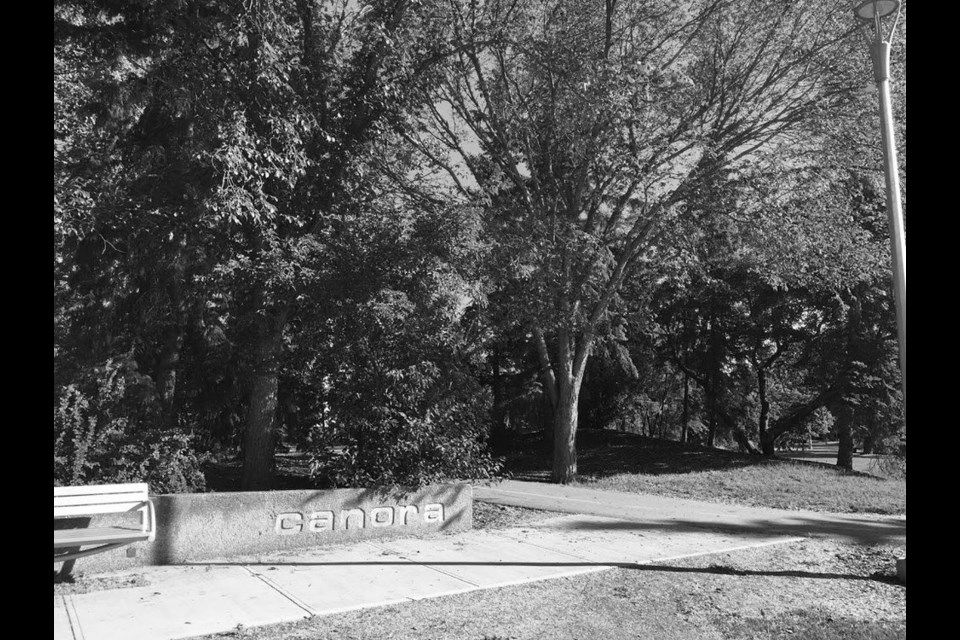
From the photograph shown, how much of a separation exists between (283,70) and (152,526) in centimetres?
581

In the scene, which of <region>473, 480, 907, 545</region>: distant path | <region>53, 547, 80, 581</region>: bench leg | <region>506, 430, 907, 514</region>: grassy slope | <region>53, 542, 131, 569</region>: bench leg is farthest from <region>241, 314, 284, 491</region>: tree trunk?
<region>506, 430, 907, 514</region>: grassy slope

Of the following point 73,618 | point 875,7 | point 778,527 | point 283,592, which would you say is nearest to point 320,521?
point 283,592

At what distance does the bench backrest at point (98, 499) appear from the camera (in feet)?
19.5

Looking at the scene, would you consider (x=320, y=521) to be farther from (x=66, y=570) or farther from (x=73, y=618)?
(x=73, y=618)

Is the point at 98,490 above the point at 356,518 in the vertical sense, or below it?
above

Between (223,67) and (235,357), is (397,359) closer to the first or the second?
(223,67)

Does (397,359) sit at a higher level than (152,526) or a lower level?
higher

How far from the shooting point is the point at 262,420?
10289 millimetres

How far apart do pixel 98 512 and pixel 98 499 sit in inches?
4.3

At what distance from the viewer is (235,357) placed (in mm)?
13602

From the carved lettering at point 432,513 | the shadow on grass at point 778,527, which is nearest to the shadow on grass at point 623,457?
the shadow on grass at point 778,527

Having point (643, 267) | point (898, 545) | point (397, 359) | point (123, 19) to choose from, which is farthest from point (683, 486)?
point (123, 19)

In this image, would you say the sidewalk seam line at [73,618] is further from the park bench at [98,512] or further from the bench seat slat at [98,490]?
the bench seat slat at [98,490]

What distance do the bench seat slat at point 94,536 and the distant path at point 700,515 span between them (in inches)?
211
